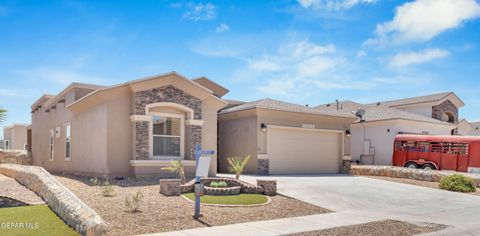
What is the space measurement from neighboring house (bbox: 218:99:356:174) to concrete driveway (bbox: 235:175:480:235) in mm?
3804

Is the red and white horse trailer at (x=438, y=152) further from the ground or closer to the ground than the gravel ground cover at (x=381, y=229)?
further from the ground

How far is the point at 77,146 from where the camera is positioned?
18719 mm

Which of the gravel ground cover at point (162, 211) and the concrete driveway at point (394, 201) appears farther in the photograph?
the concrete driveway at point (394, 201)

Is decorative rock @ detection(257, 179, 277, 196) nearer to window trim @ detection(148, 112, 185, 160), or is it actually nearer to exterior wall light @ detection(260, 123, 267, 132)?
window trim @ detection(148, 112, 185, 160)

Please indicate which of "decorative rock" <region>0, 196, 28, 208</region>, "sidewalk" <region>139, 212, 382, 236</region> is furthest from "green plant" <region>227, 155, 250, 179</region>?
"decorative rock" <region>0, 196, 28, 208</region>

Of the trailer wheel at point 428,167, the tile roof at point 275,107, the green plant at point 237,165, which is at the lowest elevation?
the trailer wheel at point 428,167

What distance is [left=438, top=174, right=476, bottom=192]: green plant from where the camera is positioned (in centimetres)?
1694

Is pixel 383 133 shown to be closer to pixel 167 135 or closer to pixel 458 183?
pixel 458 183

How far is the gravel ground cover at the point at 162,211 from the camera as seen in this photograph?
921 centimetres

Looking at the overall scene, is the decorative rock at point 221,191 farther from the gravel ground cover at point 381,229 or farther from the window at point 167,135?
the gravel ground cover at point 381,229

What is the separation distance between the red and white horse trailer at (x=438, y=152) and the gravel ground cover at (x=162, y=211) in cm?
1296

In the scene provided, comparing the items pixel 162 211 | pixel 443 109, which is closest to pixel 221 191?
pixel 162 211

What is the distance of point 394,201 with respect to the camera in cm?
1412

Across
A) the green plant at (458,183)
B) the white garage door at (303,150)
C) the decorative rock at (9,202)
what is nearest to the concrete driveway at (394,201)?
the green plant at (458,183)
